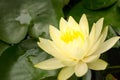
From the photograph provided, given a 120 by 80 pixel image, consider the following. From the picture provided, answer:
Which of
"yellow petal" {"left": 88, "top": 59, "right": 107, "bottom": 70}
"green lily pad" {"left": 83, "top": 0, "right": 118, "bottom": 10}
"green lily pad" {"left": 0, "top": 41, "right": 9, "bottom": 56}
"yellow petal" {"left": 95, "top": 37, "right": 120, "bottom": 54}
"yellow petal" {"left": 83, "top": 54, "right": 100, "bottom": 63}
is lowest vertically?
"yellow petal" {"left": 88, "top": 59, "right": 107, "bottom": 70}

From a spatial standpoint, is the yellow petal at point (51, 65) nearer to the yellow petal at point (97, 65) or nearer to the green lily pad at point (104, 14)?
the yellow petal at point (97, 65)

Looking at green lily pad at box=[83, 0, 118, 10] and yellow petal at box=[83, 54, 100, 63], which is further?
green lily pad at box=[83, 0, 118, 10]

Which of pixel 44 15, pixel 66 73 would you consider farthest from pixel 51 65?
pixel 44 15

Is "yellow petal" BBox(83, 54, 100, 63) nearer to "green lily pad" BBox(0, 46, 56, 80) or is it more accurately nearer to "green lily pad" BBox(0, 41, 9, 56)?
"green lily pad" BBox(0, 46, 56, 80)

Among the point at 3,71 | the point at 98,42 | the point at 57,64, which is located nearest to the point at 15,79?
the point at 3,71

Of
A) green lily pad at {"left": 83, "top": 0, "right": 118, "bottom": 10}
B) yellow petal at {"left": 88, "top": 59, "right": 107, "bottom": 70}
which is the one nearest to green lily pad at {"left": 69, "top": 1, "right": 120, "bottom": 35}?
green lily pad at {"left": 83, "top": 0, "right": 118, "bottom": 10}

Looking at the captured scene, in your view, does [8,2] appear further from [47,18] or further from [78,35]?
[78,35]

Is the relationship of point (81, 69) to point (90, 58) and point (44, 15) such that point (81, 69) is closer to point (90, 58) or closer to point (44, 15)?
point (90, 58)
